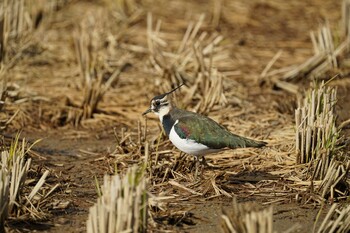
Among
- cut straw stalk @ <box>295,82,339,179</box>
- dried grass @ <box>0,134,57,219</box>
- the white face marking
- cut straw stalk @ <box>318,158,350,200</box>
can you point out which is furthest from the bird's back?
dried grass @ <box>0,134,57,219</box>

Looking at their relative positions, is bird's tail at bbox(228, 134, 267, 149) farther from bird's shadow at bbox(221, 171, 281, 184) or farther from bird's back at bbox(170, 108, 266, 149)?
bird's shadow at bbox(221, 171, 281, 184)

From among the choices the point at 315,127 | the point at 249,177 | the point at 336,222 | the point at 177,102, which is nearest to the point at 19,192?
the point at 249,177

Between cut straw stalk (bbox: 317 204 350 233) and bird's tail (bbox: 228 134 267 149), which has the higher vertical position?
bird's tail (bbox: 228 134 267 149)

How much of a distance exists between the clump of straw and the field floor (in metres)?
0.38

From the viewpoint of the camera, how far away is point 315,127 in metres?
7.57

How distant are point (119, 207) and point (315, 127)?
2.57m

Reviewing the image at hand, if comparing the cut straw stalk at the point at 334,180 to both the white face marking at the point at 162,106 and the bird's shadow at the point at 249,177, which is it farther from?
the white face marking at the point at 162,106

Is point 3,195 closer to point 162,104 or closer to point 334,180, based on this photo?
point 162,104

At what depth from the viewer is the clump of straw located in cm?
561

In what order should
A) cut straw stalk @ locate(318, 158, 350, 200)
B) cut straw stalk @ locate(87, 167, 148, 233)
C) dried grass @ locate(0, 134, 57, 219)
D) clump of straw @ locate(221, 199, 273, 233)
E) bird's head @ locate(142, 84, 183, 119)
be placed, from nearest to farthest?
clump of straw @ locate(221, 199, 273, 233)
cut straw stalk @ locate(87, 167, 148, 233)
dried grass @ locate(0, 134, 57, 219)
cut straw stalk @ locate(318, 158, 350, 200)
bird's head @ locate(142, 84, 183, 119)

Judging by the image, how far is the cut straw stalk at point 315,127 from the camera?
7522mm

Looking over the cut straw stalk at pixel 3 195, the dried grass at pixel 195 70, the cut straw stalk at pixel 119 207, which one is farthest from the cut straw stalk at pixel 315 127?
the cut straw stalk at pixel 3 195

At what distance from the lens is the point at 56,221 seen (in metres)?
6.58

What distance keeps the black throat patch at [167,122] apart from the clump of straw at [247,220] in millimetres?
1772
